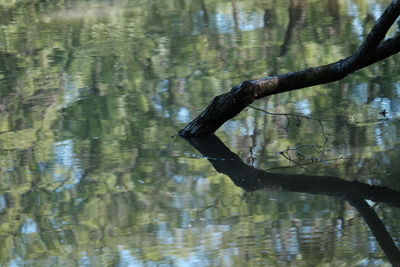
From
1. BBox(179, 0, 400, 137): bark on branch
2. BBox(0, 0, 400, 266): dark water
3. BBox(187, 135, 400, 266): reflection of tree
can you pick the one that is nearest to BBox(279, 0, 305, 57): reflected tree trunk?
BBox(0, 0, 400, 266): dark water

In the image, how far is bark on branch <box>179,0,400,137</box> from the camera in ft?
17.7

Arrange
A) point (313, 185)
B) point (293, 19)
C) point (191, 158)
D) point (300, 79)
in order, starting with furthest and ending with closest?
point (293, 19) → point (191, 158) → point (300, 79) → point (313, 185)

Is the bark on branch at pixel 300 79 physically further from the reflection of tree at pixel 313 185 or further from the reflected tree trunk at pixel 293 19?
the reflected tree trunk at pixel 293 19

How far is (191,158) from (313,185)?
3.95 feet

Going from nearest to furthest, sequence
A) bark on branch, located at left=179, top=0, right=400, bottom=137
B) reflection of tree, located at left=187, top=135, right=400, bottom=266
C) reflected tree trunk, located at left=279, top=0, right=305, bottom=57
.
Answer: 1. reflection of tree, located at left=187, top=135, right=400, bottom=266
2. bark on branch, located at left=179, top=0, right=400, bottom=137
3. reflected tree trunk, located at left=279, top=0, right=305, bottom=57

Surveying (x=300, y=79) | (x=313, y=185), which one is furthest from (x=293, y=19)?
(x=313, y=185)

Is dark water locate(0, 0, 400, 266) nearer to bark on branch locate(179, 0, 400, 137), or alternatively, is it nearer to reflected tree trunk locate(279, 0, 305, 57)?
reflected tree trunk locate(279, 0, 305, 57)

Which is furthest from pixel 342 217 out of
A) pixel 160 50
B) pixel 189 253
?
pixel 160 50

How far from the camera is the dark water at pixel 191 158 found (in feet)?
15.6

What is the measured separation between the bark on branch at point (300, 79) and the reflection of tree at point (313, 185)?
28cm

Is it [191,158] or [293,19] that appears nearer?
[191,158]

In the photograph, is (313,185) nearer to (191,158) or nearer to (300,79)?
(300,79)

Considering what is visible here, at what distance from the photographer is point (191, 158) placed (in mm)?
6309

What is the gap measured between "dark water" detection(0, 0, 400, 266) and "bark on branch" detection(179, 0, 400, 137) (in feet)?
0.64
